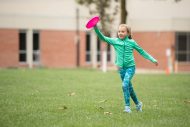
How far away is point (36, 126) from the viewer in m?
10.1

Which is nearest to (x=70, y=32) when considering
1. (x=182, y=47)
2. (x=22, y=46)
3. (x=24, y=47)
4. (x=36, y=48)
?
(x=36, y=48)

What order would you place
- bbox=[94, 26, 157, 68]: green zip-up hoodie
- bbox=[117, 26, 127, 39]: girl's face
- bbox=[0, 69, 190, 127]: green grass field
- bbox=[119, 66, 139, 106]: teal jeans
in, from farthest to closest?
bbox=[94, 26, 157, 68]: green zip-up hoodie, bbox=[117, 26, 127, 39]: girl's face, bbox=[119, 66, 139, 106]: teal jeans, bbox=[0, 69, 190, 127]: green grass field

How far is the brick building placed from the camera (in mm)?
51750

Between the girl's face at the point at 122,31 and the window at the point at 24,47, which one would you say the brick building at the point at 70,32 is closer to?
the window at the point at 24,47

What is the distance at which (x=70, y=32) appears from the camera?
5394 cm

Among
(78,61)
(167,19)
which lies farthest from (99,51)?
(167,19)

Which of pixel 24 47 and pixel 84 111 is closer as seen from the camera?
pixel 84 111

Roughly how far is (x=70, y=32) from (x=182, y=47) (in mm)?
10482

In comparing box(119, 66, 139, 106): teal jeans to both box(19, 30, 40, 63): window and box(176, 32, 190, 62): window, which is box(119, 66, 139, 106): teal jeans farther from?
box(176, 32, 190, 62): window

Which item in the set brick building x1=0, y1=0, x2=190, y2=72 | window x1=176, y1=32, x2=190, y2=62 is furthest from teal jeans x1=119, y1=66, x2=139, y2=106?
window x1=176, y1=32, x2=190, y2=62

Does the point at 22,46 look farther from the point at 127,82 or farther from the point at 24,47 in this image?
the point at 127,82

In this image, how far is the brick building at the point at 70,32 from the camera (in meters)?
51.8

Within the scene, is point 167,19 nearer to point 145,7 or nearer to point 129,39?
point 145,7

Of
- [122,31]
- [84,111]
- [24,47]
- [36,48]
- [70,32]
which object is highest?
[122,31]
